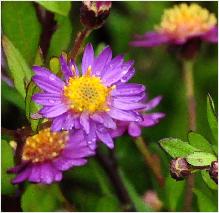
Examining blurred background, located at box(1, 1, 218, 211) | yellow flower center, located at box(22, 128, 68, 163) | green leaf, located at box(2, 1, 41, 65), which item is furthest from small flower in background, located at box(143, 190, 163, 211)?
green leaf, located at box(2, 1, 41, 65)

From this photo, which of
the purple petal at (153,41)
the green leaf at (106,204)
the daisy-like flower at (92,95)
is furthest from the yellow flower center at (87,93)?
the purple petal at (153,41)

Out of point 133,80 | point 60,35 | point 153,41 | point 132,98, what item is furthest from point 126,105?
point 133,80

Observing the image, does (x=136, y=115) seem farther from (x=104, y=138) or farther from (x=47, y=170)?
(x=47, y=170)

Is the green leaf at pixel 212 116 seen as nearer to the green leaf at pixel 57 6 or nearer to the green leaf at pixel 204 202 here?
the green leaf at pixel 204 202

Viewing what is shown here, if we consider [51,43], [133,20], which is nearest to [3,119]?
[51,43]

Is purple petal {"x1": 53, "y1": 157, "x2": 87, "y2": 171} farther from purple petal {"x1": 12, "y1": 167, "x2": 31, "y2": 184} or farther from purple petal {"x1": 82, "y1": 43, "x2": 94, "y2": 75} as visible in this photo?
purple petal {"x1": 82, "y1": 43, "x2": 94, "y2": 75}

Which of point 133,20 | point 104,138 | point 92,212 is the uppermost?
point 133,20
